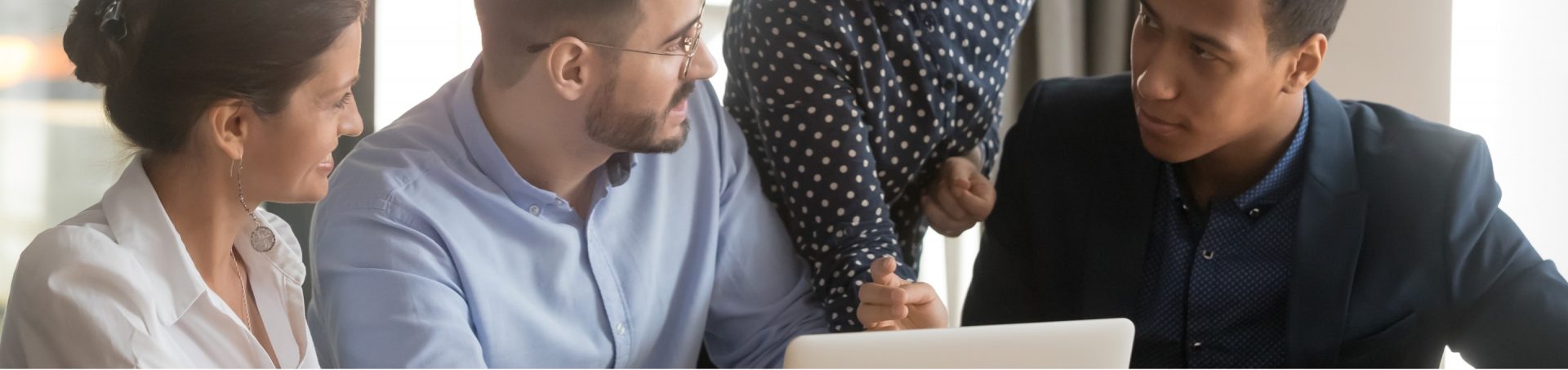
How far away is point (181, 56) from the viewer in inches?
42.8

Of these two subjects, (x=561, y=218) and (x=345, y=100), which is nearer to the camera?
(x=345, y=100)

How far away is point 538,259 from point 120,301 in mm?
500

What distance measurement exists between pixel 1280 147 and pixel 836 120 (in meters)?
0.59

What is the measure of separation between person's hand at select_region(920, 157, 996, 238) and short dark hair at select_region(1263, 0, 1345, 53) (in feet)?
1.24

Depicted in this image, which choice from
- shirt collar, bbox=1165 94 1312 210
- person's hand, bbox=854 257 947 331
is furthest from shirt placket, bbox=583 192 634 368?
shirt collar, bbox=1165 94 1312 210

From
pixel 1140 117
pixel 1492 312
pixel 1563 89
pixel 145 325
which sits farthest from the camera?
pixel 1563 89

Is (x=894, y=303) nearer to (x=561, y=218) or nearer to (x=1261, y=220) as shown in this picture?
(x=561, y=218)

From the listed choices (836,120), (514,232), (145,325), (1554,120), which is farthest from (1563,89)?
(145,325)

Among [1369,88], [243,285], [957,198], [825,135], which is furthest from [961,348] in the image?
[1369,88]

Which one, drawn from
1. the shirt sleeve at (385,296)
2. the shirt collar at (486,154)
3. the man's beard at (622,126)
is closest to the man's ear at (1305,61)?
the man's beard at (622,126)

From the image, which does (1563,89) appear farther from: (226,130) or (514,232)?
(226,130)

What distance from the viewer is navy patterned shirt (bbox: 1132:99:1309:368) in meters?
1.58

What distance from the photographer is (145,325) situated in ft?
3.33

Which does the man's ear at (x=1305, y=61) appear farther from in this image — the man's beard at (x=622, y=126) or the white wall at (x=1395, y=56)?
the white wall at (x=1395, y=56)
